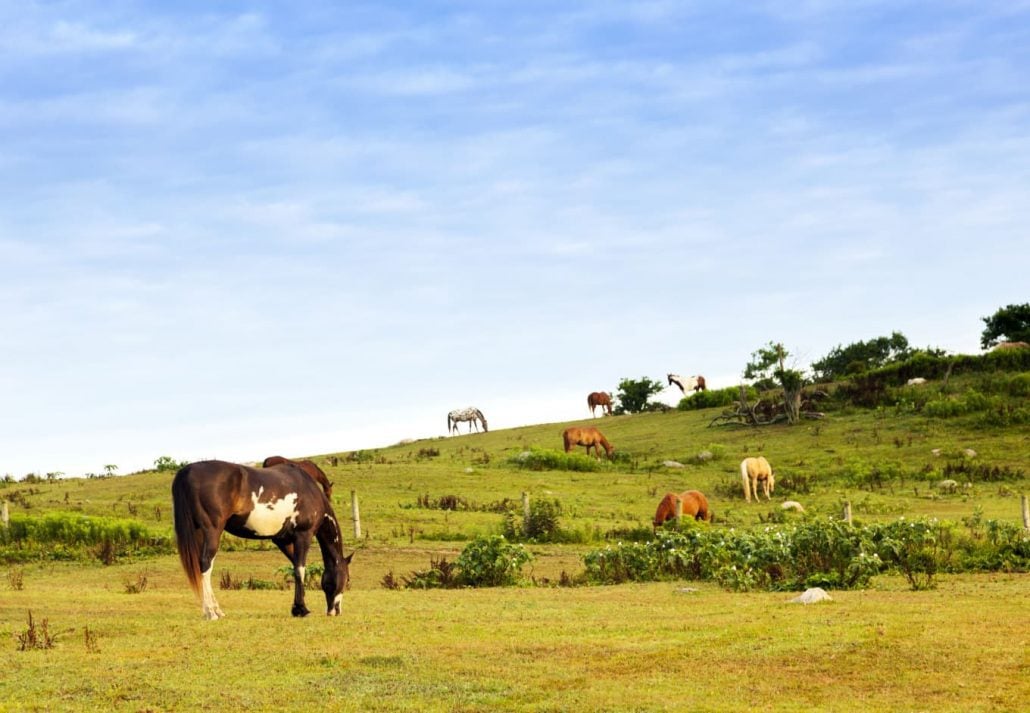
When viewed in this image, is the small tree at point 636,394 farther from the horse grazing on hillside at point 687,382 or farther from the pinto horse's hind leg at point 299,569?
the pinto horse's hind leg at point 299,569

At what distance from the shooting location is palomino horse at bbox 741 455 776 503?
42719mm

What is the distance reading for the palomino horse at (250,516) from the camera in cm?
1741

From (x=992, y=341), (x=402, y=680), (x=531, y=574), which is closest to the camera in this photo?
(x=402, y=680)

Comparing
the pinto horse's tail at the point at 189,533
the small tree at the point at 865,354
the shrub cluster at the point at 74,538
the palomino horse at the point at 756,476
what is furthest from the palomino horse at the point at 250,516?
the small tree at the point at 865,354

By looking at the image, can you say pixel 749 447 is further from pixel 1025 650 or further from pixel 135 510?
pixel 1025 650

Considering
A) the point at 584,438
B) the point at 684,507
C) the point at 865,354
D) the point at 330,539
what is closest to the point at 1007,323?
the point at 865,354

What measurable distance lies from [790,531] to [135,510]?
74.7 feet

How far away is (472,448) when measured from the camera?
62250 mm

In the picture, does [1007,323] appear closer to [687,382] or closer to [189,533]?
[687,382]

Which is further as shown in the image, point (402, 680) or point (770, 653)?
point (770, 653)

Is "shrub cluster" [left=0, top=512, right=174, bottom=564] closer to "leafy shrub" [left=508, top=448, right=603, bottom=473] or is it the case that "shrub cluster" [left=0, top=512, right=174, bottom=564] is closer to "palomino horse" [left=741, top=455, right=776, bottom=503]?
"palomino horse" [left=741, top=455, right=776, bottom=503]

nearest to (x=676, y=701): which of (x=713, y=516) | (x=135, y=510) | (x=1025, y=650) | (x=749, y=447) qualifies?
(x=1025, y=650)

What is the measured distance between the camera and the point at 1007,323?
83.4 m

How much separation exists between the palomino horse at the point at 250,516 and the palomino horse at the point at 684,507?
15.6 m
